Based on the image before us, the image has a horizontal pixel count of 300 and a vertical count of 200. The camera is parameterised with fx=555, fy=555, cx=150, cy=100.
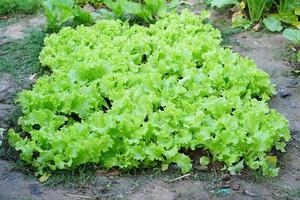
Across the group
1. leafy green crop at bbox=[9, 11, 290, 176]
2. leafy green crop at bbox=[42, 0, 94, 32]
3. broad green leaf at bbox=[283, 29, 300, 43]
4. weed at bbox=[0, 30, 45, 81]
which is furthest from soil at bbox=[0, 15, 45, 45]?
broad green leaf at bbox=[283, 29, 300, 43]

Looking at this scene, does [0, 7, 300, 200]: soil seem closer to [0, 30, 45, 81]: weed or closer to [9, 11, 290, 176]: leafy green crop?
[9, 11, 290, 176]: leafy green crop

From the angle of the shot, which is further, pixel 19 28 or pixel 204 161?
pixel 19 28

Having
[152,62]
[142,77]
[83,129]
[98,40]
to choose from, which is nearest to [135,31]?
[98,40]

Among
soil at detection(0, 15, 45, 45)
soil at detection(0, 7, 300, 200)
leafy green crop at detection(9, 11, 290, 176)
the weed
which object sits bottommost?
soil at detection(0, 15, 45, 45)

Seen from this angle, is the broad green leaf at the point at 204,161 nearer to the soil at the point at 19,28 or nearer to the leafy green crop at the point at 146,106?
the leafy green crop at the point at 146,106

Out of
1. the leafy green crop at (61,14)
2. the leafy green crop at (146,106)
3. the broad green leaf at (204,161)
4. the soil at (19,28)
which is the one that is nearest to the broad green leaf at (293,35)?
the leafy green crop at (146,106)

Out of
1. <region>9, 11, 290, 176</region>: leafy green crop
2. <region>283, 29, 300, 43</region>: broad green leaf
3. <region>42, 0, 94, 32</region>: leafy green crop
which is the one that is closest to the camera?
<region>9, 11, 290, 176</region>: leafy green crop

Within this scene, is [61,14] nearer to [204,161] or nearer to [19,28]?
[19,28]

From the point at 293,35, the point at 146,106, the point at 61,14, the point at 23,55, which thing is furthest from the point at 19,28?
the point at 293,35

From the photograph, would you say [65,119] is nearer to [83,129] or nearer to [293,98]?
[83,129]
